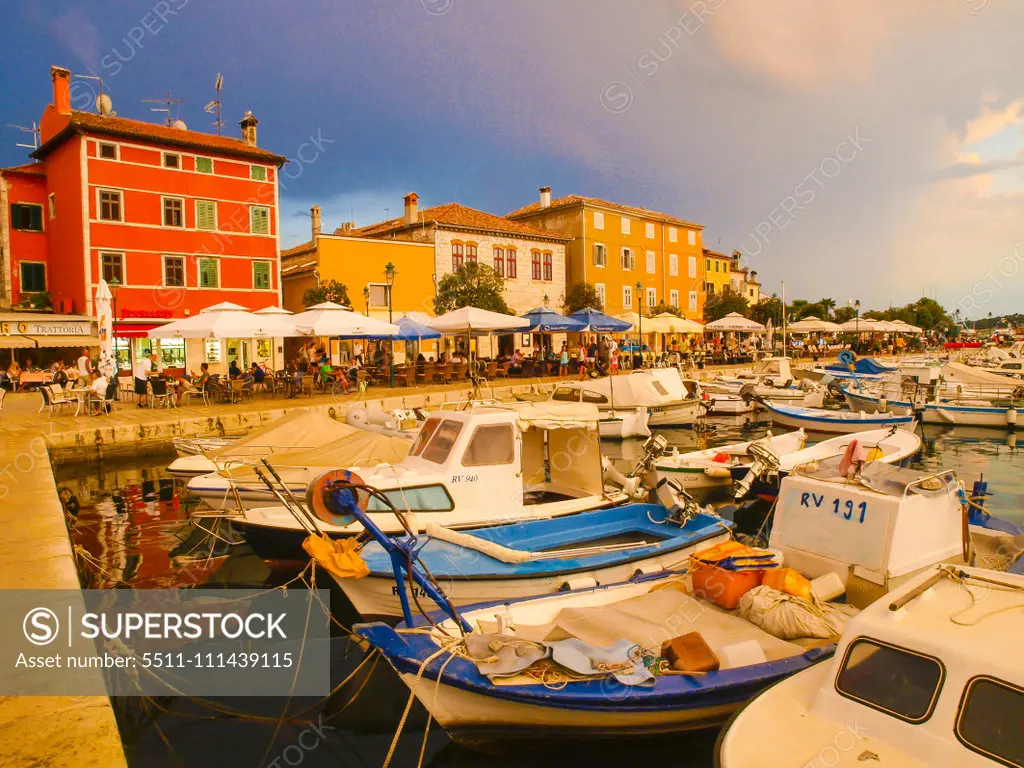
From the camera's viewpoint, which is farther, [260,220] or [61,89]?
[260,220]

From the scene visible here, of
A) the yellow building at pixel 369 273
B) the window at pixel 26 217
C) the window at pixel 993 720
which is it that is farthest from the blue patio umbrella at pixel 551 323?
the window at pixel 993 720

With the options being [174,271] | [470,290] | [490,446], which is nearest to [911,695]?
[490,446]

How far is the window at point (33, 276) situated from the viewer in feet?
115

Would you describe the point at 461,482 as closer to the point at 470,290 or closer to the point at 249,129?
the point at 470,290

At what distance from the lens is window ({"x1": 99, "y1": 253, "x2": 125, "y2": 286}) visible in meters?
32.2

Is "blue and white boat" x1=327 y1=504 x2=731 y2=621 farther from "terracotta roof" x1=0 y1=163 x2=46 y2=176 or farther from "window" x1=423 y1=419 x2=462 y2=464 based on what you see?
"terracotta roof" x1=0 y1=163 x2=46 y2=176

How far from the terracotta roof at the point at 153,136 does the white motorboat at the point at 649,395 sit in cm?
2232

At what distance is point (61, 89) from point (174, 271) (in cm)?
1003

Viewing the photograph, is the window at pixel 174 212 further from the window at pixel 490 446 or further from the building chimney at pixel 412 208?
the window at pixel 490 446

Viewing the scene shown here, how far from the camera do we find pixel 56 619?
6152mm

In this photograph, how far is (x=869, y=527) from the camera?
7250 millimetres

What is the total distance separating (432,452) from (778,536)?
4.79 metres

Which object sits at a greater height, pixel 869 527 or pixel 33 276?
pixel 33 276

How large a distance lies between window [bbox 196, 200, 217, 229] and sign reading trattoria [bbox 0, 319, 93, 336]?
7.46m
